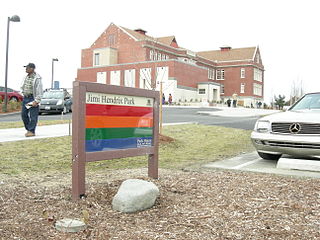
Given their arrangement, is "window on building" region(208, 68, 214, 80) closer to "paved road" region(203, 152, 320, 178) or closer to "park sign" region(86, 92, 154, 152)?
"paved road" region(203, 152, 320, 178)

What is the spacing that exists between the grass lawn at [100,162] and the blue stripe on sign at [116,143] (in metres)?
1.71

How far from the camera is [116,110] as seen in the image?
475 centimetres

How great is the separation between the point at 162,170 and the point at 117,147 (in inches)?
70.3

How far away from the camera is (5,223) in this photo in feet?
11.5

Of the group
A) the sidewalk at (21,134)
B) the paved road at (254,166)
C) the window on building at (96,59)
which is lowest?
the paved road at (254,166)

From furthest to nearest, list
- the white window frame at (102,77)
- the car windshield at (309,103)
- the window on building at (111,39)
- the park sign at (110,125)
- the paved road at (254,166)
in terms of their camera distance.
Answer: the window on building at (111,39) → the white window frame at (102,77) → the car windshield at (309,103) → the paved road at (254,166) → the park sign at (110,125)

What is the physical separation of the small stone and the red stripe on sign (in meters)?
1.34

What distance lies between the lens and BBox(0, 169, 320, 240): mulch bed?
3355 millimetres

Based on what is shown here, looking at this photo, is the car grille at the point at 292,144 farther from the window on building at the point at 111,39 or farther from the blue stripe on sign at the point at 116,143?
Answer: the window on building at the point at 111,39

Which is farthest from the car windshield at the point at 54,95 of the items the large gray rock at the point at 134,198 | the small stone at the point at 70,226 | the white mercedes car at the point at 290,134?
the small stone at the point at 70,226

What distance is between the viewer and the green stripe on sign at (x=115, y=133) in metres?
4.41

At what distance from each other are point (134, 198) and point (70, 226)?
0.80 m

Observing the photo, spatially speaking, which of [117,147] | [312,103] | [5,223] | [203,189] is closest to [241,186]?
[203,189]

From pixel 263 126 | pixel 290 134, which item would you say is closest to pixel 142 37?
pixel 263 126
